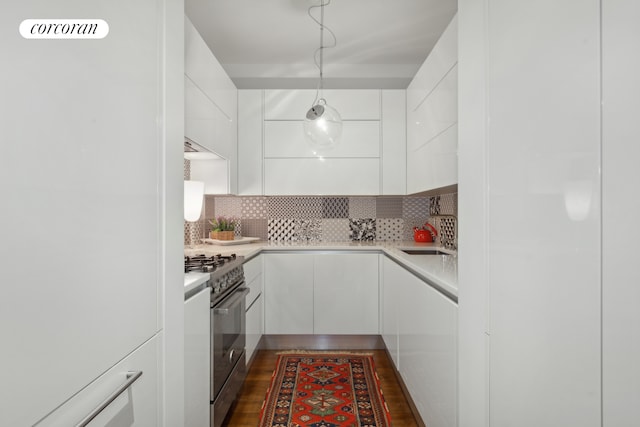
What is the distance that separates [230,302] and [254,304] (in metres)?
0.94

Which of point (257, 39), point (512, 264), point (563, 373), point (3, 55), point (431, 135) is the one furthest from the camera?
point (257, 39)

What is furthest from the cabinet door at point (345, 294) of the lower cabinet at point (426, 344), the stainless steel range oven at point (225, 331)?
the stainless steel range oven at point (225, 331)

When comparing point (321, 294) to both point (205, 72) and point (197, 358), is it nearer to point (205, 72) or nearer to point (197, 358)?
point (197, 358)

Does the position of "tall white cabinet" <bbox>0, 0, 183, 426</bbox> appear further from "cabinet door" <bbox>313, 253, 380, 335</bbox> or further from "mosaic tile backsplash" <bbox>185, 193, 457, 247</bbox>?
"mosaic tile backsplash" <bbox>185, 193, 457, 247</bbox>

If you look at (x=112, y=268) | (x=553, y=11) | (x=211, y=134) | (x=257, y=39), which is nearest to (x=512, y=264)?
(x=553, y=11)

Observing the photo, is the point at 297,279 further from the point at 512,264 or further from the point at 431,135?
the point at 512,264

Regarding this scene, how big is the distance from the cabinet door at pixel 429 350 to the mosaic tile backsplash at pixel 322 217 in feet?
4.65

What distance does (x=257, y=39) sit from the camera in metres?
3.13

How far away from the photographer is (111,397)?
0.76 meters

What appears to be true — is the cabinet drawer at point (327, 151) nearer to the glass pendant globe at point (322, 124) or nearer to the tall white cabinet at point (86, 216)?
the glass pendant globe at point (322, 124)

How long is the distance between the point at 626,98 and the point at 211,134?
2364 millimetres

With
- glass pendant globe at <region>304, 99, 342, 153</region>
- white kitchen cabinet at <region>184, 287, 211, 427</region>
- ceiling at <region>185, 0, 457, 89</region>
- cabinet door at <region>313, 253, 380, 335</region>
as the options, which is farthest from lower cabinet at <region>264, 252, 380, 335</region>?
ceiling at <region>185, 0, 457, 89</region>

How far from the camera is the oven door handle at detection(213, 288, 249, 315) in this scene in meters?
1.80

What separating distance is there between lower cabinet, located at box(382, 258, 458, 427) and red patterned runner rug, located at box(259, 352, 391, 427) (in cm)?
27
